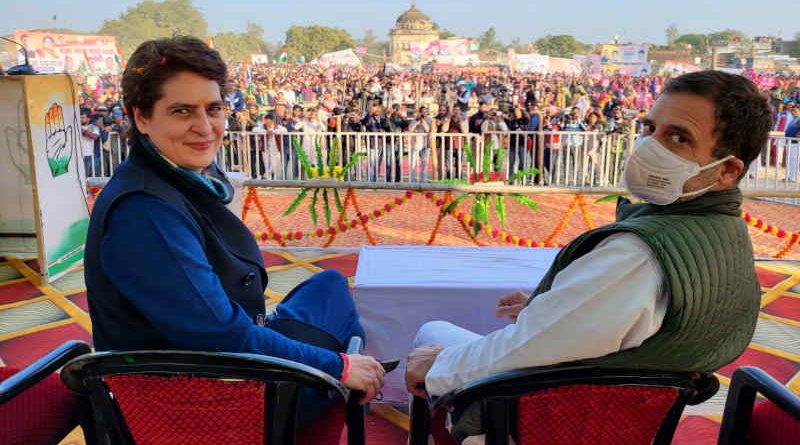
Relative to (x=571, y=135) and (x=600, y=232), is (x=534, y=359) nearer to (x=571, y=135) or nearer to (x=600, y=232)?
(x=600, y=232)

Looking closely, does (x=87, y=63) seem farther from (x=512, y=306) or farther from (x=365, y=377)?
(x=365, y=377)

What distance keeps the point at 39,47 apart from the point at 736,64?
90.1 feet

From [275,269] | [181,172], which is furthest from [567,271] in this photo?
[275,269]

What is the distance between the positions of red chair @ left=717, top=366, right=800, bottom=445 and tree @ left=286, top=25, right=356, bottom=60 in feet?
152

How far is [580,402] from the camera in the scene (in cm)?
131

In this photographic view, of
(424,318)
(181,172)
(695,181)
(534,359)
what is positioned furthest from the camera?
A: (424,318)

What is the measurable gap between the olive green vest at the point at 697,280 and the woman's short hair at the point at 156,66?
1.06m

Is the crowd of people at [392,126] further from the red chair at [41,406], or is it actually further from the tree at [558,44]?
the tree at [558,44]

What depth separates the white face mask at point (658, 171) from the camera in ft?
4.86

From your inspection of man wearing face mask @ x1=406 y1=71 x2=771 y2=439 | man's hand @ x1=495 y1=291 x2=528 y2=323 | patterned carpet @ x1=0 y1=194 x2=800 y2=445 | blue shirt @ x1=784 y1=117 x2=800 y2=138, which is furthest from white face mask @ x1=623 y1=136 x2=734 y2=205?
blue shirt @ x1=784 y1=117 x2=800 y2=138

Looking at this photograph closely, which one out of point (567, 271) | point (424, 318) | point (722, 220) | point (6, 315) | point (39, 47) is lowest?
point (6, 315)

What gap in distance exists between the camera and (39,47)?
24.4m

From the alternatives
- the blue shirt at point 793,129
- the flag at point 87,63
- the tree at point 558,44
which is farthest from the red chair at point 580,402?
the tree at point 558,44

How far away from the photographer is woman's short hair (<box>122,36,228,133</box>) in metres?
1.62
